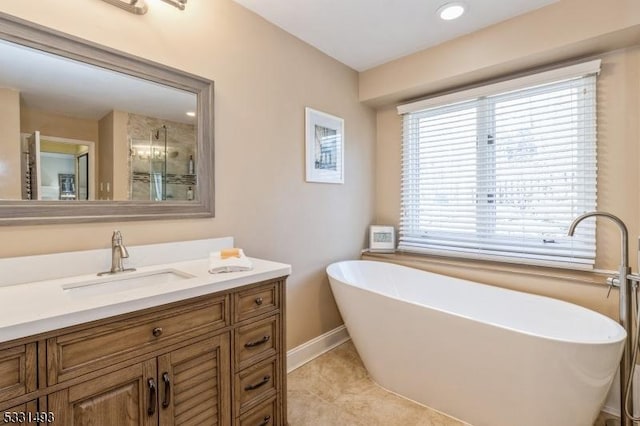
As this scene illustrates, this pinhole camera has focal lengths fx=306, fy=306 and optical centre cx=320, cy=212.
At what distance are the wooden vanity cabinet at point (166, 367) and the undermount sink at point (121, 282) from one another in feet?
0.98

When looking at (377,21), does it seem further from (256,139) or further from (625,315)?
(625,315)

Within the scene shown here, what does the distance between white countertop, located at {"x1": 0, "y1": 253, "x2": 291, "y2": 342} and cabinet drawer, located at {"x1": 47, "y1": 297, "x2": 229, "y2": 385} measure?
0.05 metres

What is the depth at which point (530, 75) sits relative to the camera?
7.20ft

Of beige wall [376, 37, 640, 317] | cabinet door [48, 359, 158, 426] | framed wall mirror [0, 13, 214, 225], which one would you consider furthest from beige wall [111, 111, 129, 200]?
beige wall [376, 37, 640, 317]

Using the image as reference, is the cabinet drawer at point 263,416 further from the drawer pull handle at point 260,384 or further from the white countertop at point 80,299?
the white countertop at point 80,299

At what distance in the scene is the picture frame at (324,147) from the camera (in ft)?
7.98

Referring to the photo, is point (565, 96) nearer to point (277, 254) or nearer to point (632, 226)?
point (632, 226)

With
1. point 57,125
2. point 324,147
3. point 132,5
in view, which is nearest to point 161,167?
point 57,125

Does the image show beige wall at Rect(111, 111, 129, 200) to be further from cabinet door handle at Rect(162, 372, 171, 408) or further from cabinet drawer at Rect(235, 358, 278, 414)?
cabinet drawer at Rect(235, 358, 278, 414)

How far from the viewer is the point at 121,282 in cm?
140

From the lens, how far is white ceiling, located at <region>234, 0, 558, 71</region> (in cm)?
194

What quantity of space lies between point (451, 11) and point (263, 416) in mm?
2601

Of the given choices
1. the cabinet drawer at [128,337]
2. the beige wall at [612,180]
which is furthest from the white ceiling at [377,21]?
the cabinet drawer at [128,337]

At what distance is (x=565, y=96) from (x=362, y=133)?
5.11 feet
